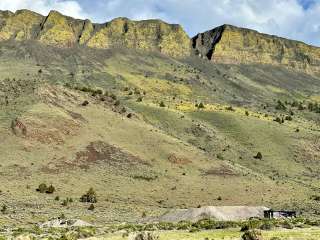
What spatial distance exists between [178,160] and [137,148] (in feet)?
22.9

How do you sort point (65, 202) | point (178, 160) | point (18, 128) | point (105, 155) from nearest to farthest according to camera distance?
point (65, 202) → point (18, 128) → point (105, 155) → point (178, 160)

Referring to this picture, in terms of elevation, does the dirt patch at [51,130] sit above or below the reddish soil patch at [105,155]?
above

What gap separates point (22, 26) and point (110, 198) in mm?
126417

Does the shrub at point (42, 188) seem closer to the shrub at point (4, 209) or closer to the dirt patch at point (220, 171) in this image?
the shrub at point (4, 209)

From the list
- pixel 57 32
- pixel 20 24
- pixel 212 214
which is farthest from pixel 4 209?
pixel 20 24

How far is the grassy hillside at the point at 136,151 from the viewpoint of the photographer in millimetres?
72625

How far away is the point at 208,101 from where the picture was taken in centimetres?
15175

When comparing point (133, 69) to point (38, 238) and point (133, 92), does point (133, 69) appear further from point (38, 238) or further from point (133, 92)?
point (38, 238)

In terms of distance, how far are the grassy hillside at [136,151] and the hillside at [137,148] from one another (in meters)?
0.18

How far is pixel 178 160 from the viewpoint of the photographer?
293ft

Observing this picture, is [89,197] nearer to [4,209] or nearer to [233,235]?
[4,209]

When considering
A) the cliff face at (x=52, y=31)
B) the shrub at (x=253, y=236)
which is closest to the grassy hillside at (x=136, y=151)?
the shrub at (x=253, y=236)

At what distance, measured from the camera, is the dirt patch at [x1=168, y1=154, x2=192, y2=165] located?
292 ft

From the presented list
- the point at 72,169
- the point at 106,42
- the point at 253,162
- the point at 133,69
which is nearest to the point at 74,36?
the point at 106,42
